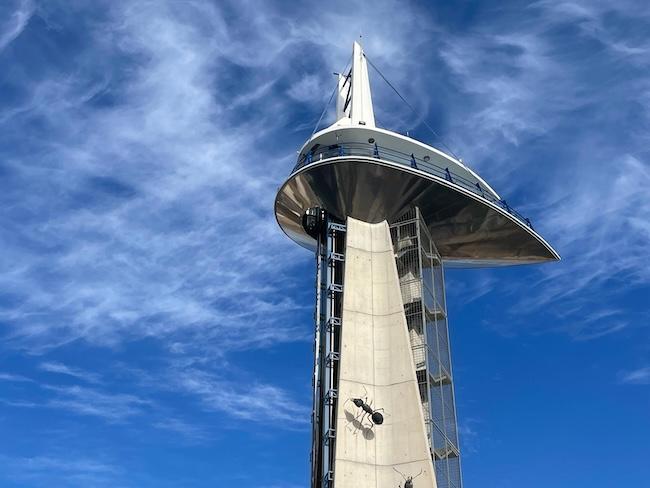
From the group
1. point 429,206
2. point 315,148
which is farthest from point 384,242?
point 315,148

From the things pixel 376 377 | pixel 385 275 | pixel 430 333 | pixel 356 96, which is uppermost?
pixel 356 96

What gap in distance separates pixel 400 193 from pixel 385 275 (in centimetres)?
521

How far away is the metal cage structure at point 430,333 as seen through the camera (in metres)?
45.8

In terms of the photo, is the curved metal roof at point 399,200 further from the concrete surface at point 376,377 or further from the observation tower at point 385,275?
the concrete surface at point 376,377

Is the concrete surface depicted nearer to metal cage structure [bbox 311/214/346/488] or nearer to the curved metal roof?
metal cage structure [bbox 311/214/346/488]

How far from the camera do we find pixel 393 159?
51.8 meters

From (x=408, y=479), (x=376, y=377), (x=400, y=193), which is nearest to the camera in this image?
(x=408, y=479)

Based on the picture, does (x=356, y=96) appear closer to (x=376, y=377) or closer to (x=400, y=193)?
(x=400, y=193)

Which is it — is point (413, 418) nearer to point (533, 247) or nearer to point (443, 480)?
point (443, 480)

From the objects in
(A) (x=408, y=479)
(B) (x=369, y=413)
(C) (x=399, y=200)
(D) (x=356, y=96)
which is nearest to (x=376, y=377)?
(B) (x=369, y=413)

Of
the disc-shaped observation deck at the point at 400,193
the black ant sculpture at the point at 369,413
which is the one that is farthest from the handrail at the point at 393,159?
the black ant sculpture at the point at 369,413

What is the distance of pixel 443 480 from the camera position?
1759 inches

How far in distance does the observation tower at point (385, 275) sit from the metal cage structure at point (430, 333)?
0.23 feet

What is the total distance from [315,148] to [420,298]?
461 inches
